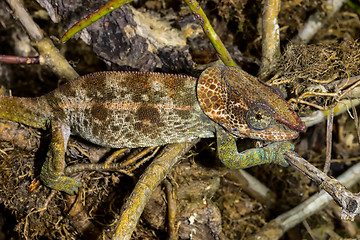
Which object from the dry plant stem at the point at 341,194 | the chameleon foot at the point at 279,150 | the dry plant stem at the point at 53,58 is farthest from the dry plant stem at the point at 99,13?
the dry plant stem at the point at 341,194

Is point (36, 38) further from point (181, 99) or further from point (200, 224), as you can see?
point (200, 224)

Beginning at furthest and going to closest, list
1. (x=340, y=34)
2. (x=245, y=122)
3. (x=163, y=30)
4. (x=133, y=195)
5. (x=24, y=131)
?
(x=340, y=34) → (x=163, y=30) → (x=24, y=131) → (x=245, y=122) → (x=133, y=195)

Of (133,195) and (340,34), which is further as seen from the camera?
(340,34)

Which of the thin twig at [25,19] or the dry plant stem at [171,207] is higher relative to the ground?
the thin twig at [25,19]

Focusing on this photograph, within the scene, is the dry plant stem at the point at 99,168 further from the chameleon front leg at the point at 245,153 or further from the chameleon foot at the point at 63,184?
the chameleon front leg at the point at 245,153

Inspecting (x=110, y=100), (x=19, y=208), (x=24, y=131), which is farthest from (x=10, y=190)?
(x=110, y=100)

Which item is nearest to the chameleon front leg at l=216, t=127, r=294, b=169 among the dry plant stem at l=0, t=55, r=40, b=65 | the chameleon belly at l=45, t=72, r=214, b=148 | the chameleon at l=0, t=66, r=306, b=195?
the chameleon at l=0, t=66, r=306, b=195

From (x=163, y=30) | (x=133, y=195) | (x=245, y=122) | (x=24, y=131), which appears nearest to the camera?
(x=133, y=195)
